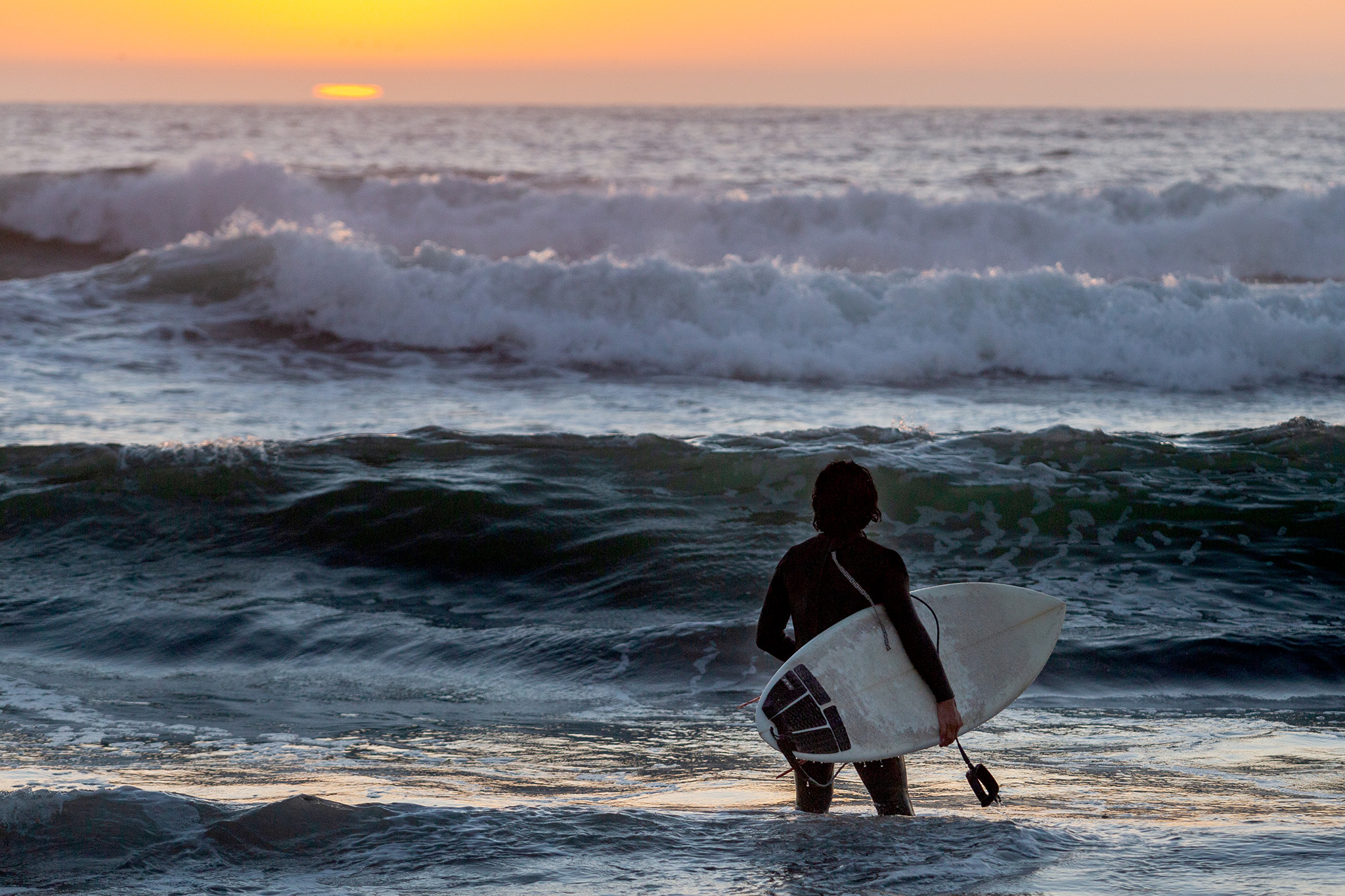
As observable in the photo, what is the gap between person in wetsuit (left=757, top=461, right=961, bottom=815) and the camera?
3688 mm

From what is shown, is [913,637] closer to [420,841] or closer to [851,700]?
[851,700]

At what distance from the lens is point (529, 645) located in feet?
22.5

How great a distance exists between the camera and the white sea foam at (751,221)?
2073 centimetres

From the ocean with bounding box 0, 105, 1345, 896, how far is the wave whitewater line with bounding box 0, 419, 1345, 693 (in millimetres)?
37

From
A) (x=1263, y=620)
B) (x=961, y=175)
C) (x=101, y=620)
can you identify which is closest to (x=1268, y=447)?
(x=1263, y=620)

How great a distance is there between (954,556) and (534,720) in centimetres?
349

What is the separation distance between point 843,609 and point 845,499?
35cm

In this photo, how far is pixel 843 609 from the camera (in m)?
3.79

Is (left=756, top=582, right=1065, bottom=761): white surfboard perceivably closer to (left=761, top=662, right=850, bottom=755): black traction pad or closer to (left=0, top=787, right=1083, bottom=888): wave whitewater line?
(left=761, top=662, right=850, bottom=755): black traction pad

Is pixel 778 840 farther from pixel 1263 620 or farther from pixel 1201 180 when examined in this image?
pixel 1201 180

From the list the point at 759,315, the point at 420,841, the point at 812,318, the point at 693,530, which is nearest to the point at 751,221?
the point at 759,315

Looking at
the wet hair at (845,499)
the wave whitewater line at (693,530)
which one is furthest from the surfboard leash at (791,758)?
the wave whitewater line at (693,530)

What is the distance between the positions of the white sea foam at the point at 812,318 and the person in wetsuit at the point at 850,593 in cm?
1018

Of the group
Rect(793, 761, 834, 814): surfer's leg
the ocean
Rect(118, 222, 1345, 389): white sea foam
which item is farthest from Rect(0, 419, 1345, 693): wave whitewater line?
Rect(118, 222, 1345, 389): white sea foam
